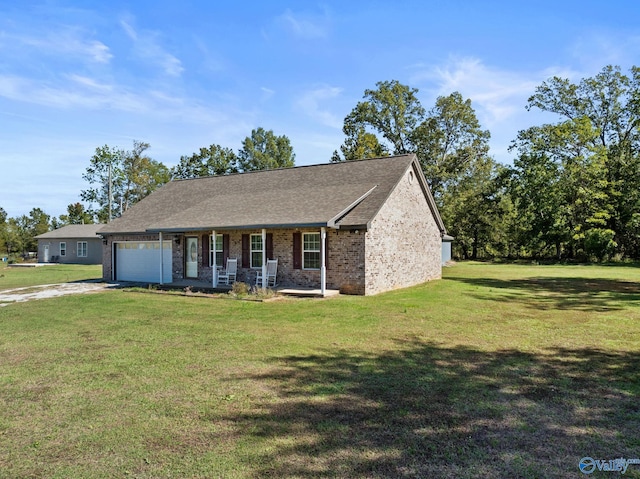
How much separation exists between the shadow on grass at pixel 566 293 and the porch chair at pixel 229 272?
9.27m

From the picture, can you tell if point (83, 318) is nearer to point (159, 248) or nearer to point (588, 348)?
point (159, 248)

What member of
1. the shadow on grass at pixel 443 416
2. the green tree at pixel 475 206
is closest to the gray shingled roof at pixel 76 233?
the green tree at pixel 475 206

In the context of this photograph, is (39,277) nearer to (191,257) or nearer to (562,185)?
(191,257)

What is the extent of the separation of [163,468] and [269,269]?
41.8 feet

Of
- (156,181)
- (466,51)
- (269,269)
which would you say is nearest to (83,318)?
(269,269)

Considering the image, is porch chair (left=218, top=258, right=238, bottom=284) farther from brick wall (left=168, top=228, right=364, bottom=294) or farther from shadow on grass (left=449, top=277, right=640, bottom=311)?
shadow on grass (left=449, top=277, right=640, bottom=311)

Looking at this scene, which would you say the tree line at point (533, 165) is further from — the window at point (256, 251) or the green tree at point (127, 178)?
the window at point (256, 251)

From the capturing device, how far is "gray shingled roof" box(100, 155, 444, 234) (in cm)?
1486

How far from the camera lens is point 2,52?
11914 mm

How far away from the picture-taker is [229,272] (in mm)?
16922

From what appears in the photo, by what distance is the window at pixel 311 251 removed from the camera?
15.4m

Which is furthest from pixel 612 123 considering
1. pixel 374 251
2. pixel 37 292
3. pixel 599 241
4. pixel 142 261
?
pixel 37 292

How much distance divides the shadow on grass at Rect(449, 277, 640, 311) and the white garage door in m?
13.5

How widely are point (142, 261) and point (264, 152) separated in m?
35.5
